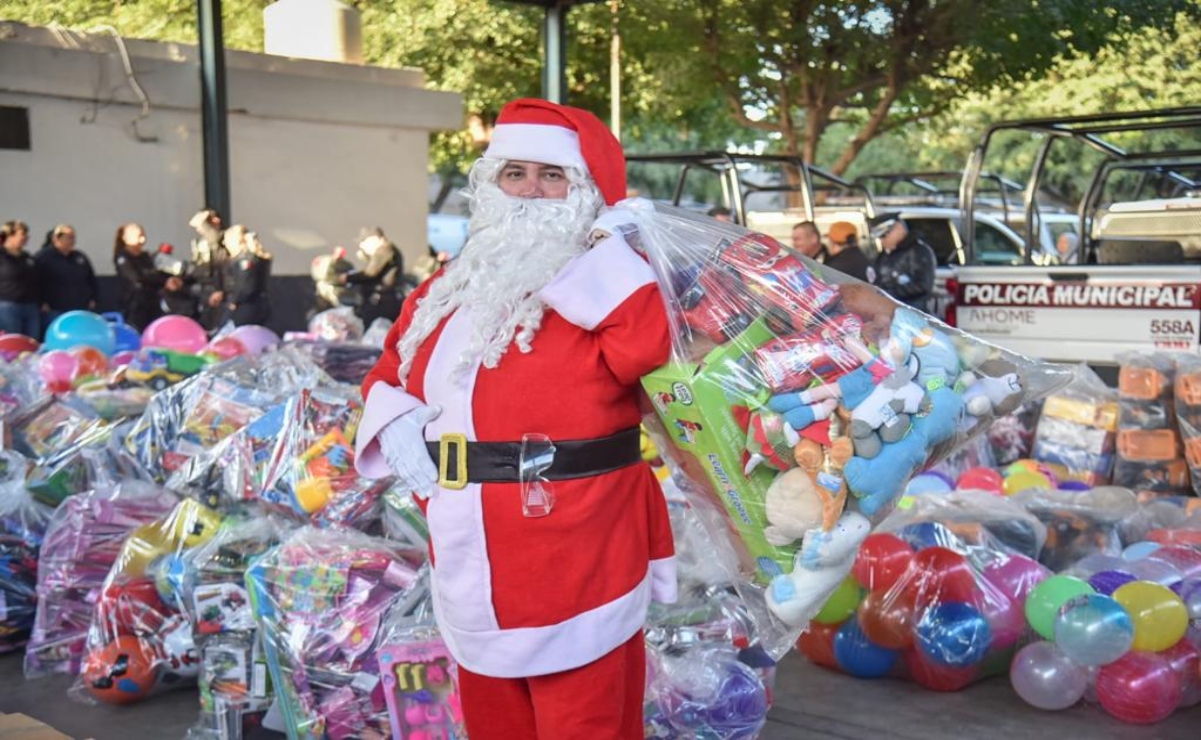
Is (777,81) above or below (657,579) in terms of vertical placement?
above

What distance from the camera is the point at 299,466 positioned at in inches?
170

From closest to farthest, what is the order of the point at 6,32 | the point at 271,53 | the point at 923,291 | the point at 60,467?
the point at 60,467 → the point at 923,291 → the point at 6,32 → the point at 271,53

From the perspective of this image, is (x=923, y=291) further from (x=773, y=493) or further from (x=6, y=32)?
(x=6, y=32)

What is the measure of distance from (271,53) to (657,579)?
14.6 meters

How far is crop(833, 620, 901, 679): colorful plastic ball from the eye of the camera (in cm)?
443

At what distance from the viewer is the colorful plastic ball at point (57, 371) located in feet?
20.0

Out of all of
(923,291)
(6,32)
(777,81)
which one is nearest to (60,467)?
(923,291)

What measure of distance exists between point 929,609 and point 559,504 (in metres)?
2.20

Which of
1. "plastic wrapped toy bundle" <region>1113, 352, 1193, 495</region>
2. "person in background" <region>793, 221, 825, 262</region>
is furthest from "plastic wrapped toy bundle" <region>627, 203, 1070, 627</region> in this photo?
"person in background" <region>793, 221, 825, 262</region>

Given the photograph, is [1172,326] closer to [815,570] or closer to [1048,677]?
[1048,677]

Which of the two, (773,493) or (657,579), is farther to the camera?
(657,579)

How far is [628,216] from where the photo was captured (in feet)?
8.46

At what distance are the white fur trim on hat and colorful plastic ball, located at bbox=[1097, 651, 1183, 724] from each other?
2537mm

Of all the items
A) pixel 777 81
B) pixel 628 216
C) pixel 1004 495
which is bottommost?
pixel 1004 495
